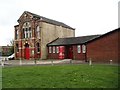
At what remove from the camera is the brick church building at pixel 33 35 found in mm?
53966

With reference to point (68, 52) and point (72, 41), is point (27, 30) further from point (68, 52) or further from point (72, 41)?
point (72, 41)

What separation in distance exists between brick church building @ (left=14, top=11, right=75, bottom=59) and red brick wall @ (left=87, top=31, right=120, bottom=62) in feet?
51.7

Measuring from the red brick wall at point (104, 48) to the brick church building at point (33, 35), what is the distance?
1575 cm

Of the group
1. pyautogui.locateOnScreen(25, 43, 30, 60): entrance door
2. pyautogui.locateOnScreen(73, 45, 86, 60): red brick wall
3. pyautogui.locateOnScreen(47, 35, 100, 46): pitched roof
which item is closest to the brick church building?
pyautogui.locateOnScreen(25, 43, 30, 60): entrance door

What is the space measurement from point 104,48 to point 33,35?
811 inches

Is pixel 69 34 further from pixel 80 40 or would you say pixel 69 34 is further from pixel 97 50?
pixel 97 50

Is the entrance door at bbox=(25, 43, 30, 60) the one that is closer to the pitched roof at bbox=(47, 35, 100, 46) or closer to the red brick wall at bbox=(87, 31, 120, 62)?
the pitched roof at bbox=(47, 35, 100, 46)

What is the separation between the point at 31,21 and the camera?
2170 inches

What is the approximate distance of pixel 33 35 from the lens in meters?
55.1

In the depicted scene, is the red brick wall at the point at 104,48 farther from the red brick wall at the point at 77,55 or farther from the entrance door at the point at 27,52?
the entrance door at the point at 27,52

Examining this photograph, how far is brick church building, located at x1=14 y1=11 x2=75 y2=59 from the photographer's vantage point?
54.0 m

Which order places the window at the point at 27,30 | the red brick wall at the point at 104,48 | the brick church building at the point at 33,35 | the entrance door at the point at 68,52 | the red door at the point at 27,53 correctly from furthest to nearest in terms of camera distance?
the red door at the point at 27,53, the window at the point at 27,30, the brick church building at the point at 33,35, the entrance door at the point at 68,52, the red brick wall at the point at 104,48

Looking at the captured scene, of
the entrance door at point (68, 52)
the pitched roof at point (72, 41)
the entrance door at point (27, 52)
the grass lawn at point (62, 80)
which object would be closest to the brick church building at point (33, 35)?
the entrance door at point (27, 52)

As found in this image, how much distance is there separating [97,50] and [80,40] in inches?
416
